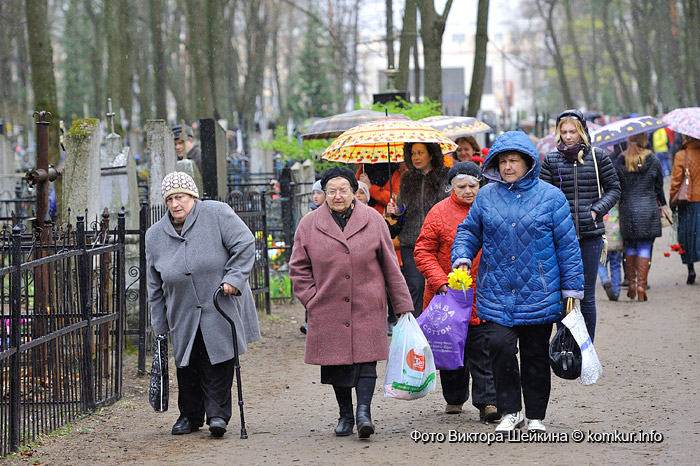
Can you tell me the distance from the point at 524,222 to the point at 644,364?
10.4ft

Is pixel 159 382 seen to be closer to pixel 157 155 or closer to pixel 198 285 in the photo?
pixel 198 285

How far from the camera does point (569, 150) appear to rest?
8195 millimetres

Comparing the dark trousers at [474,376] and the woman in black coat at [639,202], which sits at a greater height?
the woman in black coat at [639,202]

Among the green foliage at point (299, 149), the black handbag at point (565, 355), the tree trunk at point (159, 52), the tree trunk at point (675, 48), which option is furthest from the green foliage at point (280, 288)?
the tree trunk at point (675, 48)

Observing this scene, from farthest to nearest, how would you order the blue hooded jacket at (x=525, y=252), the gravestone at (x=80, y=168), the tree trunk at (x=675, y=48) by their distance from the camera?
the tree trunk at (x=675, y=48)
the gravestone at (x=80, y=168)
the blue hooded jacket at (x=525, y=252)

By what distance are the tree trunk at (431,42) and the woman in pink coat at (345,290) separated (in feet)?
47.6

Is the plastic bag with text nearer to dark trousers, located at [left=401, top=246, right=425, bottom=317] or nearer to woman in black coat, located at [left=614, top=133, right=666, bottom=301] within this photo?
dark trousers, located at [left=401, top=246, right=425, bottom=317]

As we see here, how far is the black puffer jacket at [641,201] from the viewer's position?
12398 mm

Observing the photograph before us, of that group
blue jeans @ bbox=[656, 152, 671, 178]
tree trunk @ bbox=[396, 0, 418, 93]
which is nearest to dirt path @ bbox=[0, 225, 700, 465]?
tree trunk @ bbox=[396, 0, 418, 93]

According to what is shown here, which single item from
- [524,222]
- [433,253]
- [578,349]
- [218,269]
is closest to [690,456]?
[578,349]

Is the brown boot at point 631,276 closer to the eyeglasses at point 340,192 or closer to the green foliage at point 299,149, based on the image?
the eyeglasses at point 340,192

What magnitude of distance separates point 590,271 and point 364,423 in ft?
8.25

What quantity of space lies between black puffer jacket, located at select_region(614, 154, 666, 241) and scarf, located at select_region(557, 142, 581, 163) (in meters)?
4.43

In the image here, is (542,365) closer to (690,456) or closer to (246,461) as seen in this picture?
(690,456)
